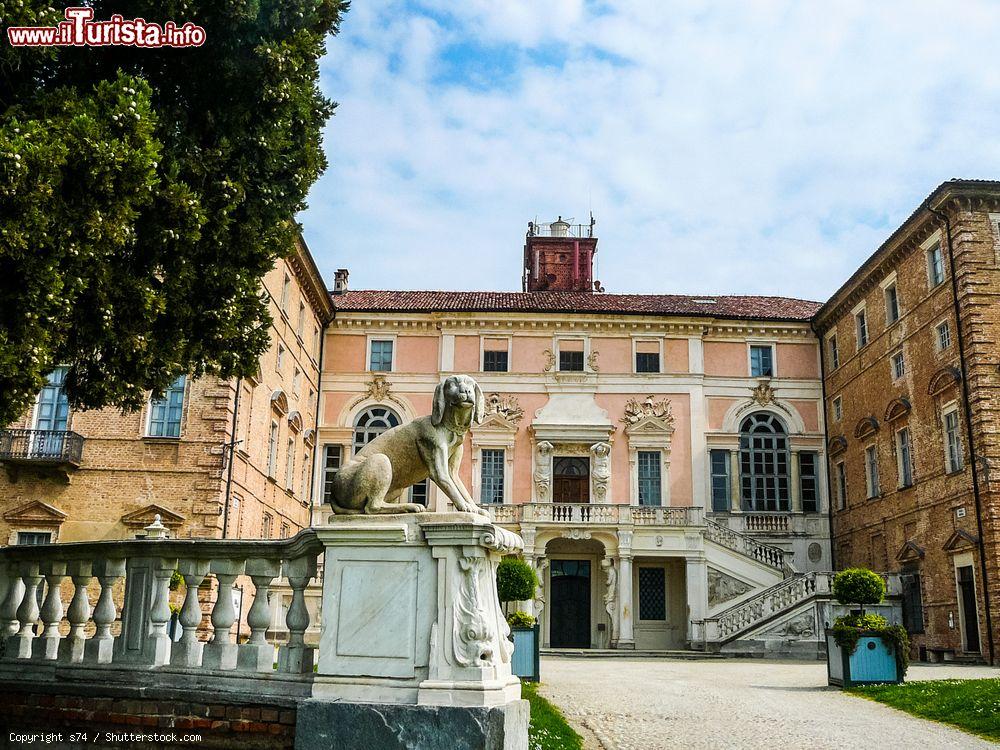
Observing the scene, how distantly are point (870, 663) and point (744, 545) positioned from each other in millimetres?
15723

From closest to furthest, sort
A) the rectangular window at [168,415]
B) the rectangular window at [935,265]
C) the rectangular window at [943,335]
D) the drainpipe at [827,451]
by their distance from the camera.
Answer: the rectangular window at [168,415]
the rectangular window at [943,335]
the rectangular window at [935,265]
the drainpipe at [827,451]

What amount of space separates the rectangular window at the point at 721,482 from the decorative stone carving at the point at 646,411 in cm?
211

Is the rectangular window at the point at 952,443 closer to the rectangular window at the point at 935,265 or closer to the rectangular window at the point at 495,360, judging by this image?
the rectangular window at the point at 935,265

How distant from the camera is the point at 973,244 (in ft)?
80.6

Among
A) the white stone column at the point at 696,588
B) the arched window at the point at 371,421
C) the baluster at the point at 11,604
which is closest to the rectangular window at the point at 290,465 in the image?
the arched window at the point at 371,421

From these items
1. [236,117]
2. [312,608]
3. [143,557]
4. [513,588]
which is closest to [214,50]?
[236,117]

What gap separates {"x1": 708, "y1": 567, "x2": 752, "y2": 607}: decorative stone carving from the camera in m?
30.2

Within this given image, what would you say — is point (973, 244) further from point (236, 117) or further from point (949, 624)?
point (236, 117)

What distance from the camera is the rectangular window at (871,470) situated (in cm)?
2979

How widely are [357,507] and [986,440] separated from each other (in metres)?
21.2

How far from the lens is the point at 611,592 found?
1197 inches

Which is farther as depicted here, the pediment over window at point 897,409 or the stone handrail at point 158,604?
the pediment over window at point 897,409

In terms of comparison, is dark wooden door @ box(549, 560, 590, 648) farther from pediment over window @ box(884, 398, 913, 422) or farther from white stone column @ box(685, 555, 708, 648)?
pediment over window @ box(884, 398, 913, 422)

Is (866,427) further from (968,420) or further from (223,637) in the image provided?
(223,637)
